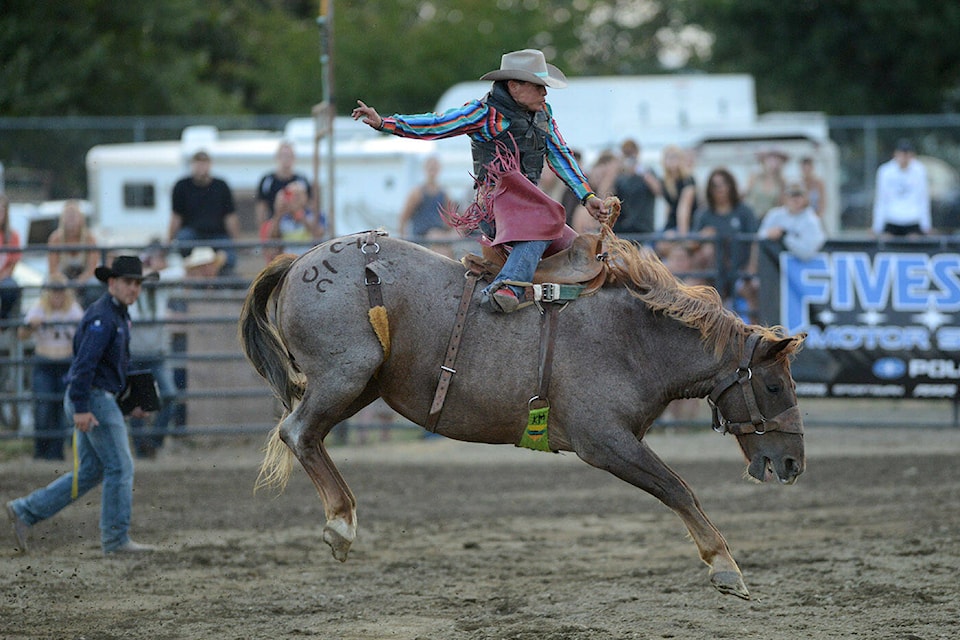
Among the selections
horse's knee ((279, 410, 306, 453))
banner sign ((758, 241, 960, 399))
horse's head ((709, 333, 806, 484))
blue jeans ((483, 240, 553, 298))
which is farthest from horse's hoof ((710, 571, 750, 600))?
banner sign ((758, 241, 960, 399))

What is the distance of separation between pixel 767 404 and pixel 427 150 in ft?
38.6

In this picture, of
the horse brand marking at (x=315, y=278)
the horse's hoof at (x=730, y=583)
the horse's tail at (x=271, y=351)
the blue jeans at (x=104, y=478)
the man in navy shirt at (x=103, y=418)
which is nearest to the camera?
the horse's hoof at (x=730, y=583)

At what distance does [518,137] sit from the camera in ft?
19.2

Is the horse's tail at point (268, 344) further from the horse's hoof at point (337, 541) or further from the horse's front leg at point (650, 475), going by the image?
the horse's front leg at point (650, 475)

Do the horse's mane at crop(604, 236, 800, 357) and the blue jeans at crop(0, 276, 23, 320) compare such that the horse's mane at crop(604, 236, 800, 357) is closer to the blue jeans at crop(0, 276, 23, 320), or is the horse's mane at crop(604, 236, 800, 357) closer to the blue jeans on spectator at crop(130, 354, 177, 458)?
the blue jeans on spectator at crop(130, 354, 177, 458)

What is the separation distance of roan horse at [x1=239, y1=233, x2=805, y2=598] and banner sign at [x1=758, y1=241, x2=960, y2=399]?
517cm

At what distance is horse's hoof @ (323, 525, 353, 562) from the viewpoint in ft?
18.5

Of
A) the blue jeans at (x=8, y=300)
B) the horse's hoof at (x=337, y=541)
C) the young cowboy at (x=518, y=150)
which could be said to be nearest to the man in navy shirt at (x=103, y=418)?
the horse's hoof at (x=337, y=541)

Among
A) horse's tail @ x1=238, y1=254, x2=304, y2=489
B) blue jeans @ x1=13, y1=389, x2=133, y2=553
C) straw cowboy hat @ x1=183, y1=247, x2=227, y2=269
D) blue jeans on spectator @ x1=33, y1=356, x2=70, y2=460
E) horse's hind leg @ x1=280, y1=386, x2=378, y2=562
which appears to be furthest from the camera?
straw cowboy hat @ x1=183, y1=247, x2=227, y2=269

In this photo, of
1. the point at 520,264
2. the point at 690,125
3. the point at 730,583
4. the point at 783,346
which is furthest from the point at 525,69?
the point at 690,125

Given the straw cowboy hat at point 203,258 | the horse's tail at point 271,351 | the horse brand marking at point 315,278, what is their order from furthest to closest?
1. the straw cowboy hat at point 203,258
2. the horse's tail at point 271,351
3. the horse brand marking at point 315,278

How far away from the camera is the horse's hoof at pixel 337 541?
18.5 ft

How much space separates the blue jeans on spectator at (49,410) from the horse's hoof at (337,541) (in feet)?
19.1

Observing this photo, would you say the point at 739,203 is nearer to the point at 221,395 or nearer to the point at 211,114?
the point at 221,395
